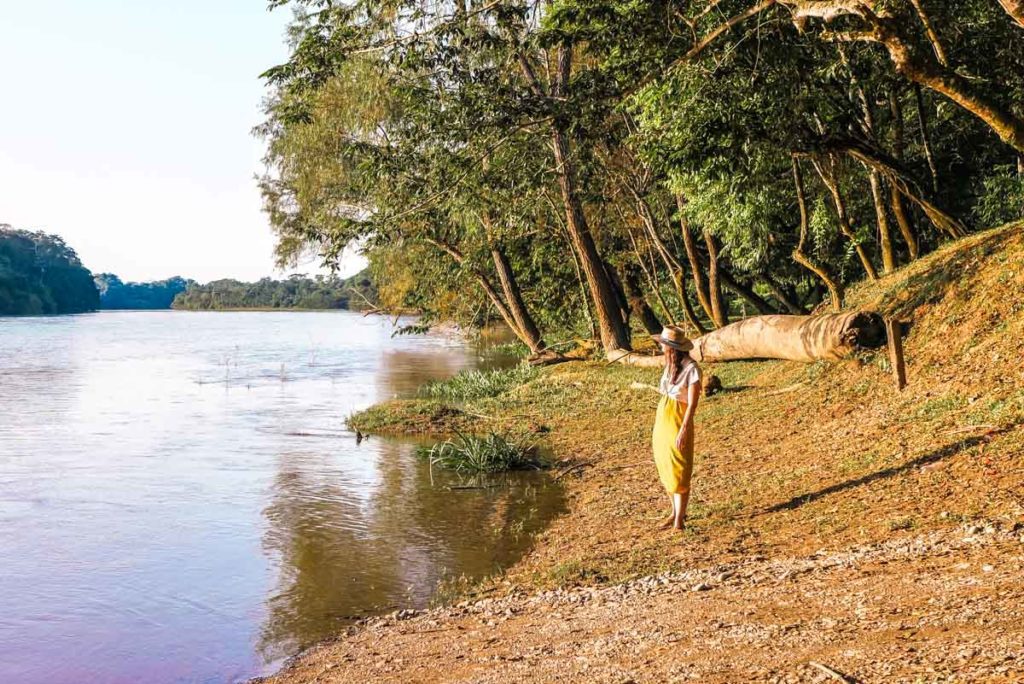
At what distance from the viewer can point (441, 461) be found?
48.6ft

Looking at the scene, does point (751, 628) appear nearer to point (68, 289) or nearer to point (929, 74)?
point (929, 74)

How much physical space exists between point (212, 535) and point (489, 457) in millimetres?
4062

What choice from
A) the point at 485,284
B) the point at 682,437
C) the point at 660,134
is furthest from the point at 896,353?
the point at 485,284

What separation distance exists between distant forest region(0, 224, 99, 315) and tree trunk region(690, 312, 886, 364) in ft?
400

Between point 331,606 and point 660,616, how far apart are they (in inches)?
132

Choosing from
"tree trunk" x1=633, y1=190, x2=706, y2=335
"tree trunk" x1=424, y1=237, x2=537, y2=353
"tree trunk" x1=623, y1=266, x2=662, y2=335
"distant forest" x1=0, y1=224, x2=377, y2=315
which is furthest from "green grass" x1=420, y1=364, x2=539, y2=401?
"distant forest" x1=0, y1=224, x2=377, y2=315

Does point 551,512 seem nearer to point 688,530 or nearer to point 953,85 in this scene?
point 688,530

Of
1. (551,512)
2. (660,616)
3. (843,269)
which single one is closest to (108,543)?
(551,512)

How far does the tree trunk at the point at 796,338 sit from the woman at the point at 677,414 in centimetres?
589

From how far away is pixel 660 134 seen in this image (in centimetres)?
1554

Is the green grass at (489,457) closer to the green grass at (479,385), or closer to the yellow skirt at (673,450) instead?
the yellow skirt at (673,450)

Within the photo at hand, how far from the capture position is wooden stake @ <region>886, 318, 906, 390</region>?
37.9 ft

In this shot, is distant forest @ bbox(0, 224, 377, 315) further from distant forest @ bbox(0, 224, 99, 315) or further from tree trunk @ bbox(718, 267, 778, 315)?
tree trunk @ bbox(718, 267, 778, 315)

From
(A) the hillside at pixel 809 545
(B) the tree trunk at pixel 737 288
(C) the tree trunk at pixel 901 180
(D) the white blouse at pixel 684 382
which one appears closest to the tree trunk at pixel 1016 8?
(A) the hillside at pixel 809 545
